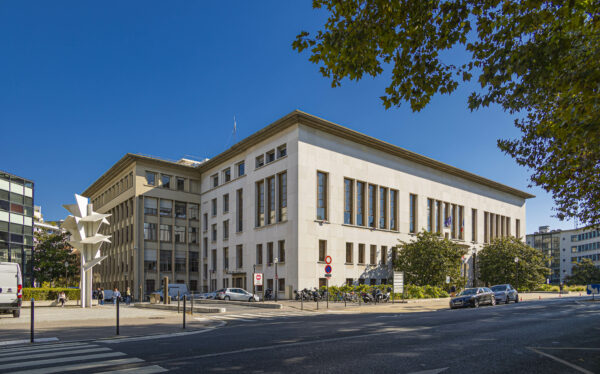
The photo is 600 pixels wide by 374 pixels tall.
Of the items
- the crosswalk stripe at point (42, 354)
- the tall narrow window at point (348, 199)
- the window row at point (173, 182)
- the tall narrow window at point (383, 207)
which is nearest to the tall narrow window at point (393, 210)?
the tall narrow window at point (383, 207)

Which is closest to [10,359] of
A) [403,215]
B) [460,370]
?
[460,370]

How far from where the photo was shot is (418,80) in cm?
906

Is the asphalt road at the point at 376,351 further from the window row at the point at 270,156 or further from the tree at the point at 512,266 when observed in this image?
the tree at the point at 512,266

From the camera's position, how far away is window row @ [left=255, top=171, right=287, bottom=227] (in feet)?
147

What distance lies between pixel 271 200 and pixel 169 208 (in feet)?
67.5

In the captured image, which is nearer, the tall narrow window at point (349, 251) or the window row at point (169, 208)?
the tall narrow window at point (349, 251)

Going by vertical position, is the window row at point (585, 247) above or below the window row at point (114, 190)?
below

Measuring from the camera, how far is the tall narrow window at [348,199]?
46.4 meters

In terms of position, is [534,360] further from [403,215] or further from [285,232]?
[403,215]

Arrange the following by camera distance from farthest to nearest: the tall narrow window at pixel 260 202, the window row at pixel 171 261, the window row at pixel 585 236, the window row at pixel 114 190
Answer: the window row at pixel 585 236 < the window row at pixel 114 190 < the window row at pixel 171 261 < the tall narrow window at pixel 260 202

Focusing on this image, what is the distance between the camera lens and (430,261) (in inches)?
1742

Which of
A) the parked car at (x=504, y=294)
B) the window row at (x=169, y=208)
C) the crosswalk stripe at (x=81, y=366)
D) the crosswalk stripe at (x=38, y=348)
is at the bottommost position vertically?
the parked car at (x=504, y=294)

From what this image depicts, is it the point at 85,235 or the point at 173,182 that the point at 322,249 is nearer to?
the point at 85,235

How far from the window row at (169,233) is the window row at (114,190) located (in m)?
6.63
